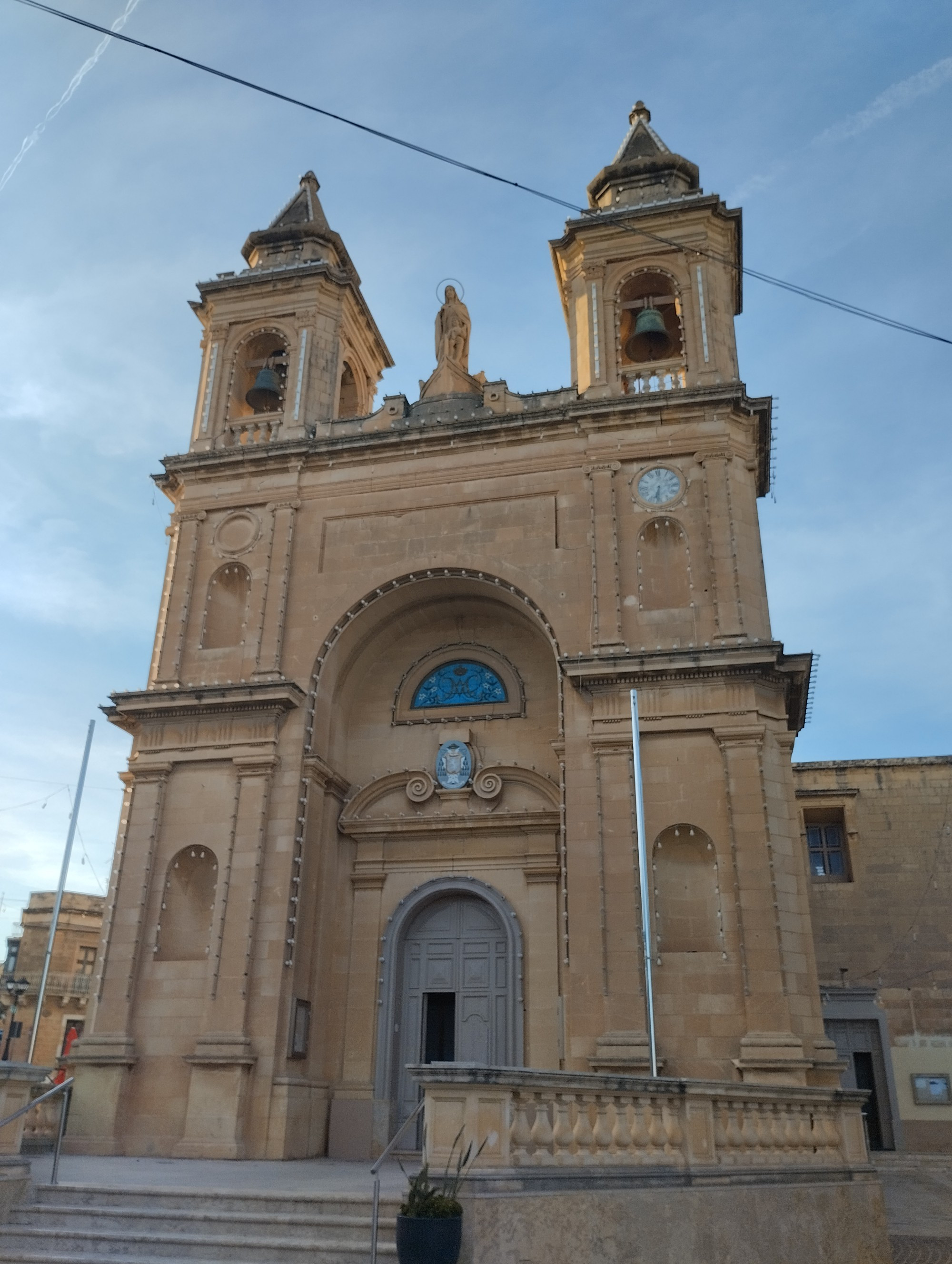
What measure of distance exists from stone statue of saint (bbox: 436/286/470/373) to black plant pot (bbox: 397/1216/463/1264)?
15650 mm

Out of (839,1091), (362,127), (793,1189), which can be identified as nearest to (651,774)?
(839,1091)

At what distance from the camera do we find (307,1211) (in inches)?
339

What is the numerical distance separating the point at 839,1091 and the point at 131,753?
37.1ft

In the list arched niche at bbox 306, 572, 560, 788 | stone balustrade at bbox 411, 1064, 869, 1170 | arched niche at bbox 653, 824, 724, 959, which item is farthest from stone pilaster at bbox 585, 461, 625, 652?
stone balustrade at bbox 411, 1064, 869, 1170

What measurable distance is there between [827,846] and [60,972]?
25903mm

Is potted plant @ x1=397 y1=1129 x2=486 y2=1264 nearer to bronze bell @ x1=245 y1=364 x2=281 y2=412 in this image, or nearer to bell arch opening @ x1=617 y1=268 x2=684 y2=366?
bell arch opening @ x1=617 y1=268 x2=684 y2=366

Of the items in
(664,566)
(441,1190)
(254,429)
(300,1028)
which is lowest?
(441,1190)

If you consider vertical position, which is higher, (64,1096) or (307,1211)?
(64,1096)

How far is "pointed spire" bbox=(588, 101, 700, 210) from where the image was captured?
64.7ft

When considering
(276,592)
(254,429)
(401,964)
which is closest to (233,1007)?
(401,964)

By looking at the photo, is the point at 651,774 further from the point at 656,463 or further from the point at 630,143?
the point at 630,143

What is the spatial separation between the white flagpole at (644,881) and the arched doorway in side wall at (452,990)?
2.77 m

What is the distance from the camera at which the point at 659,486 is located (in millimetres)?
16688

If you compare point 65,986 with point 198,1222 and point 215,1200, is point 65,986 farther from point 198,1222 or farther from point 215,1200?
point 198,1222
